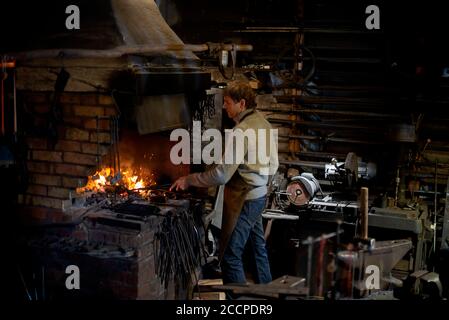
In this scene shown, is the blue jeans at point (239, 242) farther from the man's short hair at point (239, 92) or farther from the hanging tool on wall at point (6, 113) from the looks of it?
the hanging tool on wall at point (6, 113)

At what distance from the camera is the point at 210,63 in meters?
8.38


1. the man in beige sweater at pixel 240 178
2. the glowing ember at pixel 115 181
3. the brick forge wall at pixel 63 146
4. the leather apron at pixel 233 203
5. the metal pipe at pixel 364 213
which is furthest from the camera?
the glowing ember at pixel 115 181

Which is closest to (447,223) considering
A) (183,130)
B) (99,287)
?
(183,130)

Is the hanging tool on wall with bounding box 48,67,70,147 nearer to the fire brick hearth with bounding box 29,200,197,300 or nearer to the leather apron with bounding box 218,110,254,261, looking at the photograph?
the fire brick hearth with bounding box 29,200,197,300

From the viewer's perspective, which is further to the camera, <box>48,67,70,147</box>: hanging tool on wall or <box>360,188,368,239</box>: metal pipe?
<box>48,67,70,147</box>: hanging tool on wall

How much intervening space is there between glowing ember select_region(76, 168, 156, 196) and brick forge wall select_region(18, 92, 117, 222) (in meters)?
0.47

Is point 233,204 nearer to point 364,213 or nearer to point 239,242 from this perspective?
point 239,242

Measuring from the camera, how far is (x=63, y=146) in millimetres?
Result: 5828

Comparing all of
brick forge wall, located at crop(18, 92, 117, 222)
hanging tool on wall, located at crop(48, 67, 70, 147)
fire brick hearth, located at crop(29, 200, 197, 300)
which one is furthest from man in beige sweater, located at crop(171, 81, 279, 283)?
hanging tool on wall, located at crop(48, 67, 70, 147)

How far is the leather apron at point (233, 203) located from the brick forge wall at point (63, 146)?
146 centimetres

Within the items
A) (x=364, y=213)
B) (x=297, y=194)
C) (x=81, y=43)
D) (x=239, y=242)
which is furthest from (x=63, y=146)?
(x=297, y=194)

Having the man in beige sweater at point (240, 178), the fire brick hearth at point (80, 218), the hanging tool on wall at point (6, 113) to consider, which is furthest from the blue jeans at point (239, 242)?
the hanging tool on wall at point (6, 113)

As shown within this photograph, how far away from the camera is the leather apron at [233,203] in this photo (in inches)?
243

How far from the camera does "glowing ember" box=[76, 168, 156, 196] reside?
681cm
